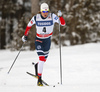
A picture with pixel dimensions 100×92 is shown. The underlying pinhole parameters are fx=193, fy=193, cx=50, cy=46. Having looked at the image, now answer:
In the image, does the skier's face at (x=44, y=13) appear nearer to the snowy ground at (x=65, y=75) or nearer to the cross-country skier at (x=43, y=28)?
the cross-country skier at (x=43, y=28)

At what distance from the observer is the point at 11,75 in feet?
21.9

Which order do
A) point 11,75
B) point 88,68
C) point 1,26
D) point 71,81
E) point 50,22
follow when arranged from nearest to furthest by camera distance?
point 50,22, point 71,81, point 11,75, point 88,68, point 1,26

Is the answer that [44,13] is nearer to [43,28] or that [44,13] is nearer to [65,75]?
[43,28]

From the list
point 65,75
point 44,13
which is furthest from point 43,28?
point 65,75

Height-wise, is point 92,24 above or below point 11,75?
above


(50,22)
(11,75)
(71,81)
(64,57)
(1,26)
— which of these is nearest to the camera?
(50,22)

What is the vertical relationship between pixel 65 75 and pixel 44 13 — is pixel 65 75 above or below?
below

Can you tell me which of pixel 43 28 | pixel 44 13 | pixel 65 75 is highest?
pixel 44 13

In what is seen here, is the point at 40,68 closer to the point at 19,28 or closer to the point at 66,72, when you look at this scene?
the point at 66,72

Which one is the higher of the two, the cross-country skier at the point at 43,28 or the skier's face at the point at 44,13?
the skier's face at the point at 44,13

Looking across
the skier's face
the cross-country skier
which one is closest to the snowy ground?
the cross-country skier

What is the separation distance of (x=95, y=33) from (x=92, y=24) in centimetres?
95

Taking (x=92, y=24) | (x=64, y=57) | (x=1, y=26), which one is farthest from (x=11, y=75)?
(x=1, y=26)

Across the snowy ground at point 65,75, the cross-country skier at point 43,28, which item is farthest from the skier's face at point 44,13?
the snowy ground at point 65,75
